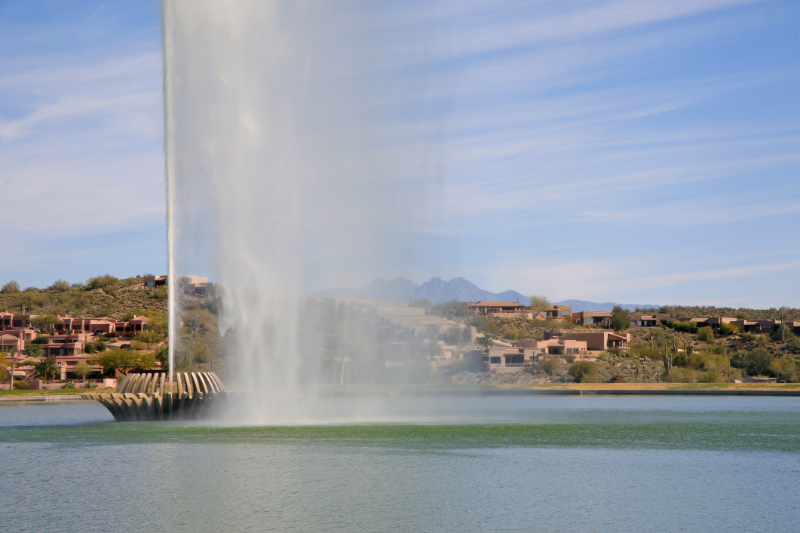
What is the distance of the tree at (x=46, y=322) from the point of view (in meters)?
99.1

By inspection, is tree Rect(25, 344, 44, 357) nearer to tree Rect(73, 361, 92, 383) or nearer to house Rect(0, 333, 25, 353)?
house Rect(0, 333, 25, 353)

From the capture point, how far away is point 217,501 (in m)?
16.3

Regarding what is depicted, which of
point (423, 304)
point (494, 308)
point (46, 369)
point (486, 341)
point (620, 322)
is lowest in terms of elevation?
point (46, 369)

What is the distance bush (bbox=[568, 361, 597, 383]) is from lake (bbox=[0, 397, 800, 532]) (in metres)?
49.3

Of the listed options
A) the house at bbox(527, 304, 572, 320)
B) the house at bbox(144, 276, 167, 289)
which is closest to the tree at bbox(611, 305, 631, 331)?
the house at bbox(527, 304, 572, 320)

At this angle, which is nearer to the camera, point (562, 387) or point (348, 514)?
point (348, 514)

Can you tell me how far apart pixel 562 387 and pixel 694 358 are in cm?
1956

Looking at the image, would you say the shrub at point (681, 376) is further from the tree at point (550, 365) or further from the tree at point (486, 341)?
the tree at point (486, 341)

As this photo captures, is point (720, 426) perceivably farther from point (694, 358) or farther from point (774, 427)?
point (694, 358)

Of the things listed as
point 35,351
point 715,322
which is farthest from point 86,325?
point 715,322

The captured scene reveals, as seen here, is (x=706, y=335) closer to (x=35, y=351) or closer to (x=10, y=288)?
(x=35, y=351)

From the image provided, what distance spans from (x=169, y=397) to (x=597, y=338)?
243ft

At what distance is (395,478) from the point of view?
19.2 metres

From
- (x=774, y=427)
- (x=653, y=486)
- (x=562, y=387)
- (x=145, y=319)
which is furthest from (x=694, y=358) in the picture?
(x=653, y=486)
